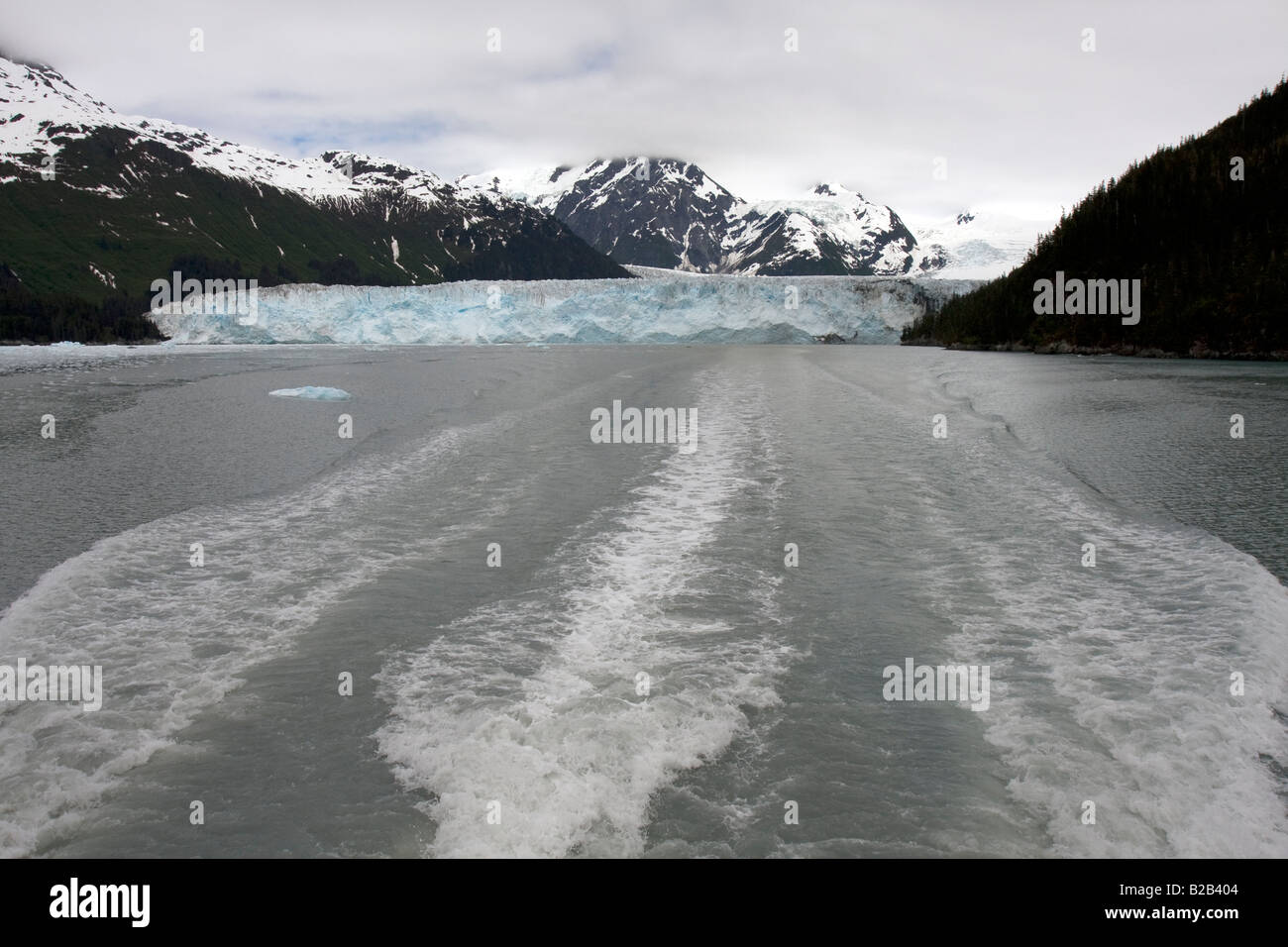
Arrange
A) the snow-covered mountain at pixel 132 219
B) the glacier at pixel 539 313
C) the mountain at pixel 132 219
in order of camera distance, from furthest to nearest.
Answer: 1. the snow-covered mountain at pixel 132 219
2. the mountain at pixel 132 219
3. the glacier at pixel 539 313

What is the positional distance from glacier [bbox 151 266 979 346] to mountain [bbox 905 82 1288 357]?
44.0 feet

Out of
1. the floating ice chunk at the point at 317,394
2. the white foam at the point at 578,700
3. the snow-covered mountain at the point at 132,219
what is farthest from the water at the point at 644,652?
the snow-covered mountain at the point at 132,219

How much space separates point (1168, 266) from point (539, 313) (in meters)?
49.2

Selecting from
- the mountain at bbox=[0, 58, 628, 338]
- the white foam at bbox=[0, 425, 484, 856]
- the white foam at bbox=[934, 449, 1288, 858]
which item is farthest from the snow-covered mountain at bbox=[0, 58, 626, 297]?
the white foam at bbox=[934, 449, 1288, 858]

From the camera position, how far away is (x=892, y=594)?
605cm

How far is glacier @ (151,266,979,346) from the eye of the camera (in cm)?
6544

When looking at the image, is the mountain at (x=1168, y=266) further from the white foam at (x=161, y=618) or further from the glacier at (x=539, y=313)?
the white foam at (x=161, y=618)

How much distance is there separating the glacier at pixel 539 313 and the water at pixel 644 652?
57.4 metres

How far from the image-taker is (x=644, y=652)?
502 centimetres

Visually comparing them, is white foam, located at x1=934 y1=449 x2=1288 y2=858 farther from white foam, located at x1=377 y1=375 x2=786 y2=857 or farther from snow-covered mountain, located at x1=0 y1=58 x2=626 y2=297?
snow-covered mountain, located at x1=0 y1=58 x2=626 y2=297

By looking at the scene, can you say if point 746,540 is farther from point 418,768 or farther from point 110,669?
point 110,669

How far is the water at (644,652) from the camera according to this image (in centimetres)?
339

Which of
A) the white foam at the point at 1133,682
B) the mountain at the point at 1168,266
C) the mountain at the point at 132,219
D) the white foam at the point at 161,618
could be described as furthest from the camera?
the mountain at the point at 132,219

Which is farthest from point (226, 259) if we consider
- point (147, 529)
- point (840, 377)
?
point (147, 529)
